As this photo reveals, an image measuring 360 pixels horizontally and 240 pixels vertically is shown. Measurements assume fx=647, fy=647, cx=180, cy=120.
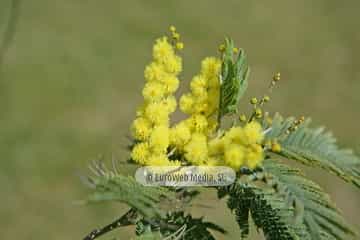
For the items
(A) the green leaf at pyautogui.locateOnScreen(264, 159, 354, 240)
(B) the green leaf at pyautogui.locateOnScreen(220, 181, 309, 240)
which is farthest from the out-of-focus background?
(A) the green leaf at pyautogui.locateOnScreen(264, 159, 354, 240)

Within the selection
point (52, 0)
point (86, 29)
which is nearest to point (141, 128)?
point (86, 29)

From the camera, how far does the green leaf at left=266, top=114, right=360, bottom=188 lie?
0.83 m

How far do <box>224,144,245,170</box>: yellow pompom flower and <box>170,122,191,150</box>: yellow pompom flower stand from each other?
0.09m

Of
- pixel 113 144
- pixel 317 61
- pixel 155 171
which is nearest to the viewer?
pixel 155 171

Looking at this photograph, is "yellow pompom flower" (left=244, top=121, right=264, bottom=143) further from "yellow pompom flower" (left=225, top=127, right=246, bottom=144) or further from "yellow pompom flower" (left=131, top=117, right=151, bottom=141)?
"yellow pompom flower" (left=131, top=117, right=151, bottom=141)

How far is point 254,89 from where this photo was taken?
11.8 ft

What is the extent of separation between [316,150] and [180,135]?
18 cm

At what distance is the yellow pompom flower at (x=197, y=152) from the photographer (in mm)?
838

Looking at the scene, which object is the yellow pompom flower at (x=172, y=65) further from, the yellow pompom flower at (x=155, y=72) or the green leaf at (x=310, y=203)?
the green leaf at (x=310, y=203)

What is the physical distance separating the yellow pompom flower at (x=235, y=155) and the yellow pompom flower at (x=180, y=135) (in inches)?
3.3

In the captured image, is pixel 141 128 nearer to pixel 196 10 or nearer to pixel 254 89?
pixel 254 89

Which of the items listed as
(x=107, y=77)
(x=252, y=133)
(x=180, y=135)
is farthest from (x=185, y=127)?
(x=107, y=77)

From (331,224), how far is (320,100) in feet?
9.67

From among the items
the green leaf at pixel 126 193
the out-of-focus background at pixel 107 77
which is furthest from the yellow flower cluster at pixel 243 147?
the out-of-focus background at pixel 107 77
